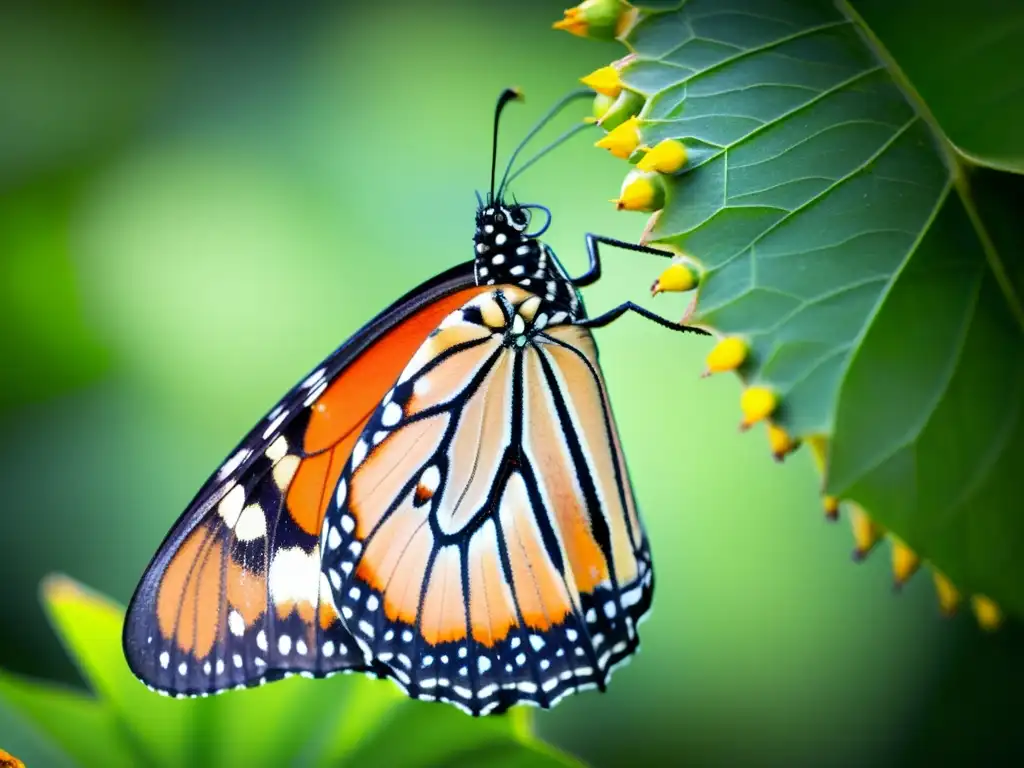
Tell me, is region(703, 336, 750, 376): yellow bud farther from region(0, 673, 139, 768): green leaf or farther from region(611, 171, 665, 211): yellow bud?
region(0, 673, 139, 768): green leaf

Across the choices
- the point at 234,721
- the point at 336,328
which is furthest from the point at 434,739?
the point at 336,328


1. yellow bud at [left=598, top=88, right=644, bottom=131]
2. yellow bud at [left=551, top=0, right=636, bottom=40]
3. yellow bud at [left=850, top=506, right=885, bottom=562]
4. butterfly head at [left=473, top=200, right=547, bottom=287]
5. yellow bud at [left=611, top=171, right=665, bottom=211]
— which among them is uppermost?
yellow bud at [left=551, top=0, right=636, bottom=40]

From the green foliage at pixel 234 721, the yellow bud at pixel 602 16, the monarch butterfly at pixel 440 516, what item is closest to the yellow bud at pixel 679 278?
the yellow bud at pixel 602 16

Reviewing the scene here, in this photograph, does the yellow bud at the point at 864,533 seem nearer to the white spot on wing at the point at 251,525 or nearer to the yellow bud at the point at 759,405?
the yellow bud at the point at 759,405

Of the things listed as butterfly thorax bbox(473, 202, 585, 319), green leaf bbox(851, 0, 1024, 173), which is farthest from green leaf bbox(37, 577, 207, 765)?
green leaf bbox(851, 0, 1024, 173)

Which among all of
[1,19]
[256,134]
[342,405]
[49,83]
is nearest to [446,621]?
[342,405]
